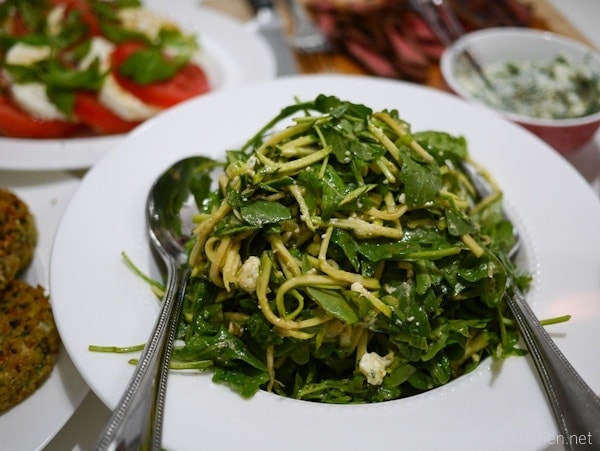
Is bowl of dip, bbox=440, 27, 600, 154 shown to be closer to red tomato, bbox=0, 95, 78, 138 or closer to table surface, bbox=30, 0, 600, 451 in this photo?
table surface, bbox=30, 0, 600, 451

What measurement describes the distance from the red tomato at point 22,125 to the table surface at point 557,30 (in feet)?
4.52

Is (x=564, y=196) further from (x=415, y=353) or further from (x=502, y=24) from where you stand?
(x=502, y=24)

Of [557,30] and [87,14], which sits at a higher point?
[557,30]

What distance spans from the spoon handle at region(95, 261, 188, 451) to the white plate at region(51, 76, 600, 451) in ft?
0.17

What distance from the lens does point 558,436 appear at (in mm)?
1075

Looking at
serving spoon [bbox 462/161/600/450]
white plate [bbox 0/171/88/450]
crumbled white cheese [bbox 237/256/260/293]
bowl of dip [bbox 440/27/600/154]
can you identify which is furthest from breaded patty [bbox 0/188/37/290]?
bowl of dip [bbox 440/27/600/154]

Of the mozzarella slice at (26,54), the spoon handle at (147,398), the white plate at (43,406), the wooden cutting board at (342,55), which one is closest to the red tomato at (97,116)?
the mozzarella slice at (26,54)

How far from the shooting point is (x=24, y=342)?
1.42 m

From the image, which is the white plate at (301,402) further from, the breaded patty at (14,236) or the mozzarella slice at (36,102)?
the mozzarella slice at (36,102)

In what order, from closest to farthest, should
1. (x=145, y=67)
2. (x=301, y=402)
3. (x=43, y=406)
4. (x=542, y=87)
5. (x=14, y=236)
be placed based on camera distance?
(x=301, y=402), (x=43, y=406), (x=14, y=236), (x=145, y=67), (x=542, y=87)

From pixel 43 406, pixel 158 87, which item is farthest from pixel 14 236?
pixel 158 87

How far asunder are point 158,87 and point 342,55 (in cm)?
119

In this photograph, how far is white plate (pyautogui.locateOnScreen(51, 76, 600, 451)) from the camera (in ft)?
3.59

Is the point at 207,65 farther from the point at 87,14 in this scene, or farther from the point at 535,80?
the point at 535,80
